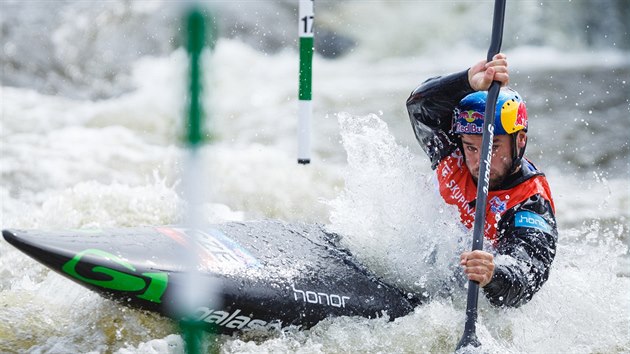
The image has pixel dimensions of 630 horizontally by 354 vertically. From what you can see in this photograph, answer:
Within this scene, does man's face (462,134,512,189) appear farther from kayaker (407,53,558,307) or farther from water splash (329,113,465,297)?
water splash (329,113,465,297)

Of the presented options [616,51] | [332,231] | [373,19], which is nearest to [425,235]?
[332,231]

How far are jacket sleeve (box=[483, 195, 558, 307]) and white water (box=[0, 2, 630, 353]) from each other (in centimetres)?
19

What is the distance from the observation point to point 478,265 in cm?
320

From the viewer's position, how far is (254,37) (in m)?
12.2

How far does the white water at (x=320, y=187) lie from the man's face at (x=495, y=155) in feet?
0.82

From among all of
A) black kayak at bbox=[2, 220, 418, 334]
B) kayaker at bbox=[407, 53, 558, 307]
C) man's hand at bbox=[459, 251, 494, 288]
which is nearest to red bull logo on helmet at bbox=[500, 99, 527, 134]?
kayaker at bbox=[407, 53, 558, 307]

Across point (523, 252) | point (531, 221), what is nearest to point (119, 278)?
point (523, 252)

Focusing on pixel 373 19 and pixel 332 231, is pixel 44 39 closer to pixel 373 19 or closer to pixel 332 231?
pixel 373 19

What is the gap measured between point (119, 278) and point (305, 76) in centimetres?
140

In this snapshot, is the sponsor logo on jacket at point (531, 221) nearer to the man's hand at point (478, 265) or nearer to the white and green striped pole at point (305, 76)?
the man's hand at point (478, 265)

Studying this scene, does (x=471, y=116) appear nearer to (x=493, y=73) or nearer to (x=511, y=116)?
(x=511, y=116)

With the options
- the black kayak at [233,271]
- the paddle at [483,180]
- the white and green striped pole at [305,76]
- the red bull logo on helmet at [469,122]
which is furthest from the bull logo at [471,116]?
the black kayak at [233,271]

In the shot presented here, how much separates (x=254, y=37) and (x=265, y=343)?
9.28 metres

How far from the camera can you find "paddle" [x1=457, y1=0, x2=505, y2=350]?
331 centimetres
